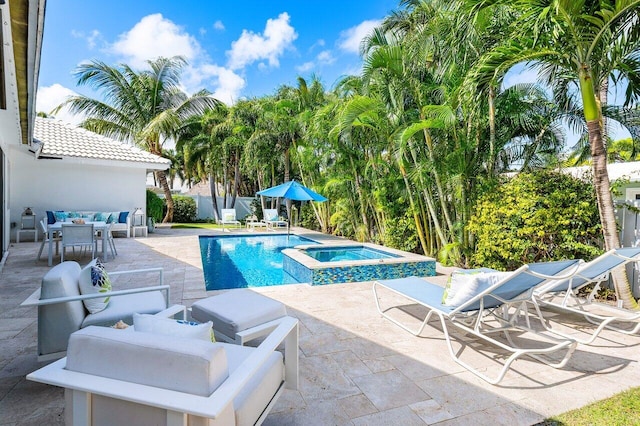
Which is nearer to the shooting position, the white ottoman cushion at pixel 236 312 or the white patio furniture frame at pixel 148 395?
the white patio furniture frame at pixel 148 395

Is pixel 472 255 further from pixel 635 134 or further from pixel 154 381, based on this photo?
pixel 154 381

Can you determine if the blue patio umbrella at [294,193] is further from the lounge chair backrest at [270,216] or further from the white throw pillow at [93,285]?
the white throw pillow at [93,285]

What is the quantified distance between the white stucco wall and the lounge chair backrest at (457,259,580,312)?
14539 mm

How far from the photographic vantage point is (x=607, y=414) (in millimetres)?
2688

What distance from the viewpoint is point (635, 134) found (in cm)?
702

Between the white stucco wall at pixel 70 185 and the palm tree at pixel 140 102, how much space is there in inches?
151

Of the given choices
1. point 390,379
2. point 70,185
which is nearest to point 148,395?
point 390,379

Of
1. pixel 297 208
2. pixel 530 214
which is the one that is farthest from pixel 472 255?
pixel 297 208

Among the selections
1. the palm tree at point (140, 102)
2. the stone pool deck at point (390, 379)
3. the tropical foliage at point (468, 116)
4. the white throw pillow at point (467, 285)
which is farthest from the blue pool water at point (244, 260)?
the palm tree at point (140, 102)

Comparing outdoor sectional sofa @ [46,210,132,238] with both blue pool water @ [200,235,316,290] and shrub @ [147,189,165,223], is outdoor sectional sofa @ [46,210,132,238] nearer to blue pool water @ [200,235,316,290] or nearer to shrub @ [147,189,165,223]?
blue pool water @ [200,235,316,290]

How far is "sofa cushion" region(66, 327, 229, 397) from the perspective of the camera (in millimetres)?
1607

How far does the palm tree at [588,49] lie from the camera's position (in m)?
4.75

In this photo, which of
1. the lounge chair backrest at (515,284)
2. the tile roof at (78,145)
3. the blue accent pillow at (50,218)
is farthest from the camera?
the tile roof at (78,145)

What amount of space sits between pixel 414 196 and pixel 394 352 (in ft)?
21.4
